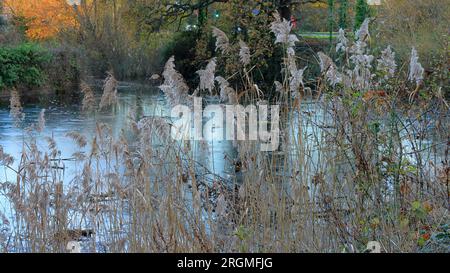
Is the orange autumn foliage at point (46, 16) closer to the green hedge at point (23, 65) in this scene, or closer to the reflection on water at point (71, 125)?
the green hedge at point (23, 65)

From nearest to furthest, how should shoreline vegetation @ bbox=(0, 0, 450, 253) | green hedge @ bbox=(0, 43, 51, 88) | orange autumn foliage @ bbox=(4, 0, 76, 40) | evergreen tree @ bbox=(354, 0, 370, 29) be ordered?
shoreline vegetation @ bbox=(0, 0, 450, 253) → evergreen tree @ bbox=(354, 0, 370, 29) → green hedge @ bbox=(0, 43, 51, 88) → orange autumn foliage @ bbox=(4, 0, 76, 40)

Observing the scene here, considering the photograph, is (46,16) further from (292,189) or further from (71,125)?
(292,189)

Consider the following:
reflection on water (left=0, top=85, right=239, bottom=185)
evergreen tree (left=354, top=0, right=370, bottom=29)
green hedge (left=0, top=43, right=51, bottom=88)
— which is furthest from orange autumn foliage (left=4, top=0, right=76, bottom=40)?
evergreen tree (left=354, top=0, right=370, bottom=29)

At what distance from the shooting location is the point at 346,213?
4.03 meters

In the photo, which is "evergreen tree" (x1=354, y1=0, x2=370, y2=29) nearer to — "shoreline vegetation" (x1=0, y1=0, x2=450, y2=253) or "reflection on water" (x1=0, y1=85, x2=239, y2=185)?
"reflection on water" (x1=0, y1=85, x2=239, y2=185)

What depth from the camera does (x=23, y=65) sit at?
19000 mm

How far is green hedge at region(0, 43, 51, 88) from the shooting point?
18438 millimetres

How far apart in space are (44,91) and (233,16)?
5418 mm

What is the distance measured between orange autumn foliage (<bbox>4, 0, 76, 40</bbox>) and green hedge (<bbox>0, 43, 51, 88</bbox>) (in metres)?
4.44

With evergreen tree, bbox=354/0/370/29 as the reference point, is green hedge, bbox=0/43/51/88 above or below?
below

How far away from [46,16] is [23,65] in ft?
18.8

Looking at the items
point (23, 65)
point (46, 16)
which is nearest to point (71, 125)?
point (23, 65)

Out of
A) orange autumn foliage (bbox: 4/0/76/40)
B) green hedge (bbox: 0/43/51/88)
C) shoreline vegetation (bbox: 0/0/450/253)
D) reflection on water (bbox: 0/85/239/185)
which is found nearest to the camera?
shoreline vegetation (bbox: 0/0/450/253)
